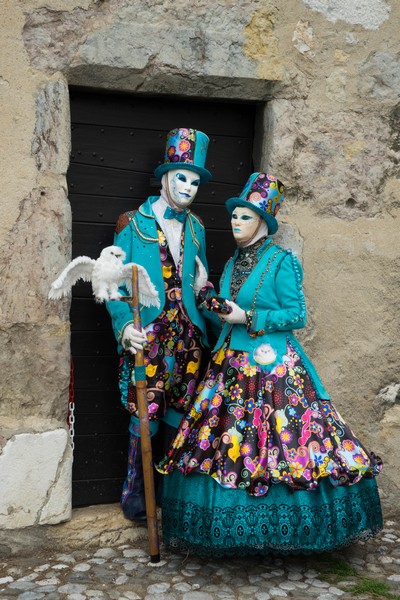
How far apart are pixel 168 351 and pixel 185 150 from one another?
0.90 metres

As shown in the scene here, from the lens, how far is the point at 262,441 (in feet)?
11.9

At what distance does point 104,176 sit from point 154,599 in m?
1.90

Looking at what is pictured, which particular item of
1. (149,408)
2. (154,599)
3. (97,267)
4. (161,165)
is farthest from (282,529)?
(161,165)

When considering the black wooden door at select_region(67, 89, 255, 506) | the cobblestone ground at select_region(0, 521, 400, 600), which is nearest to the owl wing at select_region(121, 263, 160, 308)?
the black wooden door at select_region(67, 89, 255, 506)

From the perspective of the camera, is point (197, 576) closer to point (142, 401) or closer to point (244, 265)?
point (142, 401)

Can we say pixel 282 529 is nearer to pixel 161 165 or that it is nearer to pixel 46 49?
pixel 161 165

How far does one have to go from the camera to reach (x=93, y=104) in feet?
13.5

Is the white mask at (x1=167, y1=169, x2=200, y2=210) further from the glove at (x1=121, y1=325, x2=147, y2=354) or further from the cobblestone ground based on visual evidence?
the cobblestone ground

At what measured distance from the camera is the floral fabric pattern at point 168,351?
3.98 m

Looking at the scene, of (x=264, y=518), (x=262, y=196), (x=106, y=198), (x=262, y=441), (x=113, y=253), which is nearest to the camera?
(x=264, y=518)

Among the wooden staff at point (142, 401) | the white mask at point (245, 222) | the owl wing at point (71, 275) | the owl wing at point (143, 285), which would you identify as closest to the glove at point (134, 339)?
the wooden staff at point (142, 401)

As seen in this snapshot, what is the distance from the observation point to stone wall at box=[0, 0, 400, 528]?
12.6ft

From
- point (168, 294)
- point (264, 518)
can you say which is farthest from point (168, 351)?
point (264, 518)

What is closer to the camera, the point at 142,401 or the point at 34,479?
the point at 142,401
